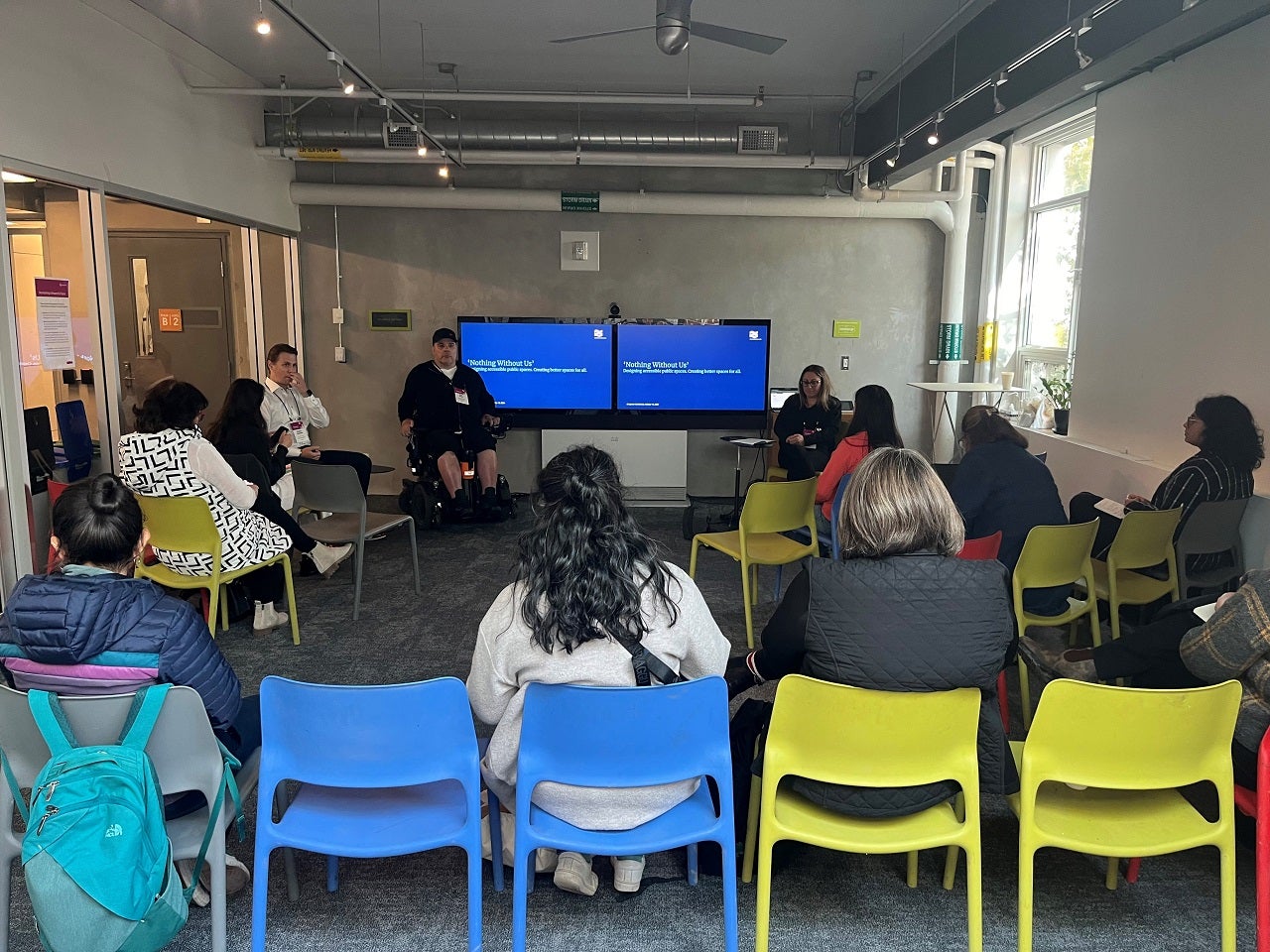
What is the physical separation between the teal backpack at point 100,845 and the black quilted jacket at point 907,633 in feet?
4.52

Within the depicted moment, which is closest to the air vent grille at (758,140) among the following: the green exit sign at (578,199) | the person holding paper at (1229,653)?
the green exit sign at (578,199)

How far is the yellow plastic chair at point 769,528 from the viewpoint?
4.26m

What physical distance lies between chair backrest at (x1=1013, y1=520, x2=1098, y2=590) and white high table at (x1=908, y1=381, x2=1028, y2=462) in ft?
11.3

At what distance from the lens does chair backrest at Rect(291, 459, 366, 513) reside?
15.3ft

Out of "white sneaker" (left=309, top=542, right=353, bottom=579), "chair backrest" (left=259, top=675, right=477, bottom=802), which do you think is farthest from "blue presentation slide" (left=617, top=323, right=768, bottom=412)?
"chair backrest" (left=259, top=675, right=477, bottom=802)

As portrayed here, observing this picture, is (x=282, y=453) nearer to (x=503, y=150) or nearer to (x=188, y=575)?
(x=188, y=575)

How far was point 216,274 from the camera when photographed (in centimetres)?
712

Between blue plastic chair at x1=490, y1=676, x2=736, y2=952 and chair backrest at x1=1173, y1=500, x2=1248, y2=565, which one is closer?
blue plastic chair at x1=490, y1=676, x2=736, y2=952

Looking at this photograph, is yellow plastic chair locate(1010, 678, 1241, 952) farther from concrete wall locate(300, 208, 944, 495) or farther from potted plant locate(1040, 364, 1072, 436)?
concrete wall locate(300, 208, 944, 495)

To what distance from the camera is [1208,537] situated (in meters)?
3.92

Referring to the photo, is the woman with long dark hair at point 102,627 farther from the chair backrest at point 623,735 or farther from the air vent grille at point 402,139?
the air vent grille at point 402,139

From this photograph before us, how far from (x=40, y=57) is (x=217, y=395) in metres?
3.42

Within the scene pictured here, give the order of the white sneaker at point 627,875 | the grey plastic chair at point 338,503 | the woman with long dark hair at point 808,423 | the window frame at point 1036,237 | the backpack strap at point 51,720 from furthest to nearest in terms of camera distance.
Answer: the woman with long dark hair at point 808,423
the window frame at point 1036,237
the grey plastic chair at point 338,503
the white sneaker at point 627,875
the backpack strap at point 51,720

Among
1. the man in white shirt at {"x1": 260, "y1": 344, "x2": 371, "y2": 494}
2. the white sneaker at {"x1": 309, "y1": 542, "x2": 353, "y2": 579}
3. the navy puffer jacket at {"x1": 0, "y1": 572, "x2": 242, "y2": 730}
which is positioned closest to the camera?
the navy puffer jacket at {"x1": 0, "y1": 572, "x2": 242, "y2": 730}
